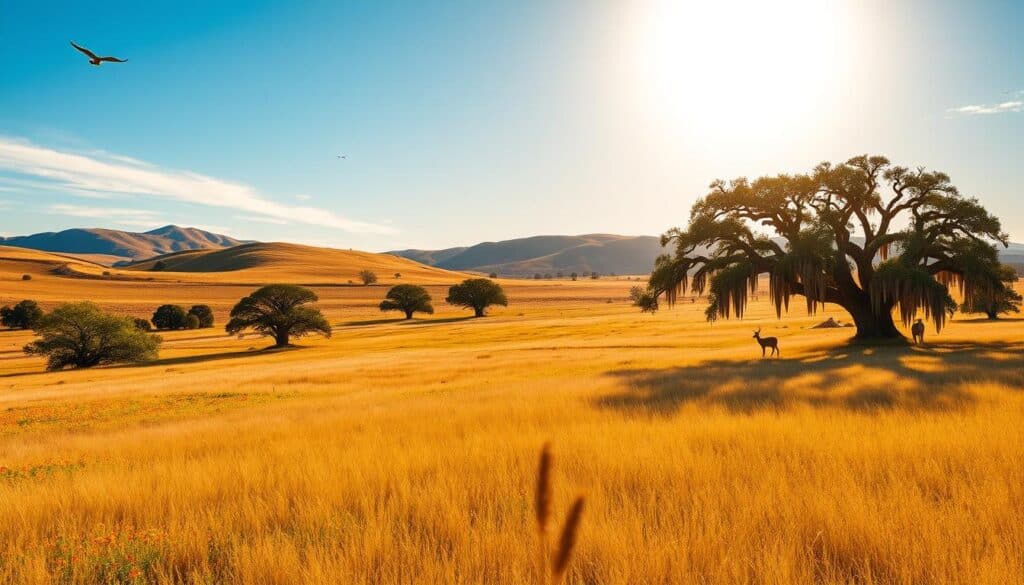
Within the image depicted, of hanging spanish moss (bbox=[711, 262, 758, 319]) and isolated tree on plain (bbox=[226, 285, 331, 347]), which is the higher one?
hanging spanish moss (bbox=[711, 262, 758, 319])

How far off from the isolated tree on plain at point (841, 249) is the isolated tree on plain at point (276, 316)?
4635 cm

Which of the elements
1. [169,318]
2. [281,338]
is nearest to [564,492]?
[281,338]

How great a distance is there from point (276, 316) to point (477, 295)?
139ft

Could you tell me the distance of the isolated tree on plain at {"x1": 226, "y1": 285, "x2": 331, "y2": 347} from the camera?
2370 inches

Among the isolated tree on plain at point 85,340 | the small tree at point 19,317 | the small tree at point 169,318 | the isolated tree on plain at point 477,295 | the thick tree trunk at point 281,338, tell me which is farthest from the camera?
the isolated tree on plain at point 477,295

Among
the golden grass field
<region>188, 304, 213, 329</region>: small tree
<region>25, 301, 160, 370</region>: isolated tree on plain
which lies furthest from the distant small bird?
<region>188, 304, 213, 329</region>: small tree

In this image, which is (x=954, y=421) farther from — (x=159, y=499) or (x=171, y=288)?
(x=171, y=288)

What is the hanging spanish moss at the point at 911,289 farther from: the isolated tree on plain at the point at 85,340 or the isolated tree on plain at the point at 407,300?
the isolated tree on plain at the point at 407,300

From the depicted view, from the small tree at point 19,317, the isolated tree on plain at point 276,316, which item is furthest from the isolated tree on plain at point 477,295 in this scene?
the small tree at point 19,317

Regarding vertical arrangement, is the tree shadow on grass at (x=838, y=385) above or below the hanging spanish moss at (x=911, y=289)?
below

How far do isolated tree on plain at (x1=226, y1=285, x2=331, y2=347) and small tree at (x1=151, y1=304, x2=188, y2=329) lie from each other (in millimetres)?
32606

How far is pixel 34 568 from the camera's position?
11.7 feet

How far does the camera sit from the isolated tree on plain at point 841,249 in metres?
23.7

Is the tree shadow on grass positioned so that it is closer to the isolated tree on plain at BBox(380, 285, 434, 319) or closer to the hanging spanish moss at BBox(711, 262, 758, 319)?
the hanging spanish moss at BBox(711, 262, 758, 319)
